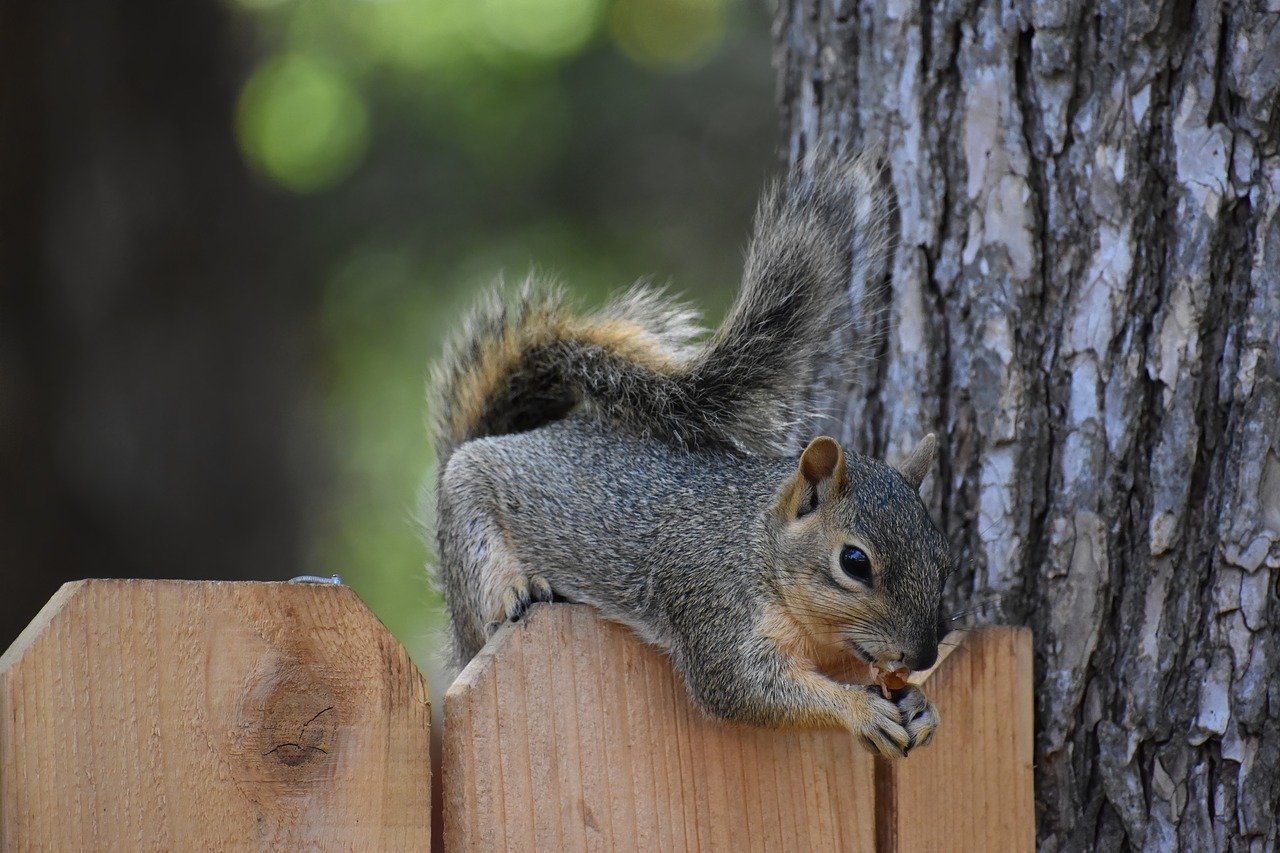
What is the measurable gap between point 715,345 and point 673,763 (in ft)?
1.96

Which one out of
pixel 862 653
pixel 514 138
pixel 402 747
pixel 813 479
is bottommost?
pixel 402 747

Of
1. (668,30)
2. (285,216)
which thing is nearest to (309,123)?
(285,216)

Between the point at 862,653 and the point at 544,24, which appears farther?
the point at 544,24

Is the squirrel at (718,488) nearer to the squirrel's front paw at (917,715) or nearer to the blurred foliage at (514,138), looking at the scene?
the squirrel's front paw at (917,715)

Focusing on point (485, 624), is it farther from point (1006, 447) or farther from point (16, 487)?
point (16, 487)

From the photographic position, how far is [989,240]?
5.92 feet

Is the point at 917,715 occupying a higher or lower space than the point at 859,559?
lower

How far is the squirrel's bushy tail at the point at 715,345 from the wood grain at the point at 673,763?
447 mm

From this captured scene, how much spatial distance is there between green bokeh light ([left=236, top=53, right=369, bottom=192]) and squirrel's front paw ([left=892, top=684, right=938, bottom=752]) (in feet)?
11.6

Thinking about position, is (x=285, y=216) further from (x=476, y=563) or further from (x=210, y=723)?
(x=210, y=723)

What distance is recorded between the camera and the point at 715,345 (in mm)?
1776

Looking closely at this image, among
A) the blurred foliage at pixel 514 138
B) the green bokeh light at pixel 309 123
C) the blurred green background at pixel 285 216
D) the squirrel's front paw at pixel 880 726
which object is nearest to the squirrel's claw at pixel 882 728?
the squirrel's front paw at pixel 880 726

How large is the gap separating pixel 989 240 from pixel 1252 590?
1.80 feet

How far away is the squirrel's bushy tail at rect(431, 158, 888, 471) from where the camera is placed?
1738 millimetres
